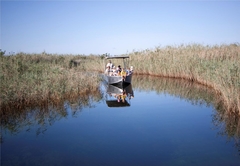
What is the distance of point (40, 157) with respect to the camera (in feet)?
18.1

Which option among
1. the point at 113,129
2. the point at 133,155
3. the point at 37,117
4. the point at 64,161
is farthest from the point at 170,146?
the point at 37,117

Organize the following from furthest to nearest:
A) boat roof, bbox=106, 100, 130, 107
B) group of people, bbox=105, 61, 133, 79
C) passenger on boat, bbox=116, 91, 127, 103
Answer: group of people, bbox=105, 61, 133, 79, passenger on boat, bbox=116, 91, 127, 103, boat roof, bbox=106, 100, 130, 107

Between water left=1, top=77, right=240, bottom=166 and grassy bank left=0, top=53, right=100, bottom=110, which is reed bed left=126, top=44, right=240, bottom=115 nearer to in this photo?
water left=1, top=77, right=240, bottom=166

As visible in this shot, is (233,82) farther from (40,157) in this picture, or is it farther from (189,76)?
(189,76)

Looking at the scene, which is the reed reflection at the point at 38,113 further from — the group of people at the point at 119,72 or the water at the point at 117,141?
the group of people at the point at 119,72

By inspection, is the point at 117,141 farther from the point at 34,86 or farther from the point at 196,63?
the point at 196,63

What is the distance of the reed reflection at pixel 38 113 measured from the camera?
7.53 m

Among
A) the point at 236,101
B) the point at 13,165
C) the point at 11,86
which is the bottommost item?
the point at 13,165

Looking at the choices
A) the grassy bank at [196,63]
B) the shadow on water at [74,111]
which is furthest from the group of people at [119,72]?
the grassy bank at [196,63]

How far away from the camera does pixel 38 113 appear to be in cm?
879

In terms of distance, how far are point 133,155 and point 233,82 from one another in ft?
18.9

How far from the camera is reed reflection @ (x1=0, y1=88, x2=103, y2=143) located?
7.53 metres

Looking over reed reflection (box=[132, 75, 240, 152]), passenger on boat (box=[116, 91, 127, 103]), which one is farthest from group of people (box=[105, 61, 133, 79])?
passenger on boat (box=[116, 91, 127, 103])

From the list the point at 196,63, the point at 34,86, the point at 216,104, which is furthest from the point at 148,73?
the point at 34,86
